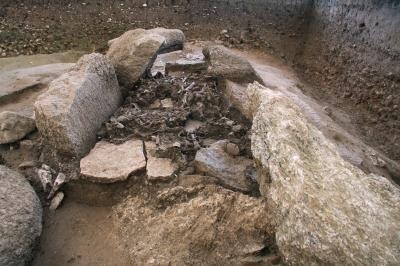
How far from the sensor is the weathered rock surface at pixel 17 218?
82.1 inches

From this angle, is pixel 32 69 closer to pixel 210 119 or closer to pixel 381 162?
pixel 210 119

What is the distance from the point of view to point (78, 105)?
2.84 metres

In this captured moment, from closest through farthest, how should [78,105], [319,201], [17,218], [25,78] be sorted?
1. [319,201]
2. [17,218]
3. [78,105]
4. [25,78]

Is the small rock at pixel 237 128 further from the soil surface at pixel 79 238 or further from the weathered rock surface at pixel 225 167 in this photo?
the soil surface at pixel 79 238

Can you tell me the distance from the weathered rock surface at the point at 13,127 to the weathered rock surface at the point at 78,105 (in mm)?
333

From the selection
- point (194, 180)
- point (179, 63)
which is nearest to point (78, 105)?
point (194, 180)

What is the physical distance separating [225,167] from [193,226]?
0.50 meters

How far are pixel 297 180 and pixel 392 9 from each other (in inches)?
146

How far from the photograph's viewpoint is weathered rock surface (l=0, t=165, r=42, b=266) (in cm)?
209

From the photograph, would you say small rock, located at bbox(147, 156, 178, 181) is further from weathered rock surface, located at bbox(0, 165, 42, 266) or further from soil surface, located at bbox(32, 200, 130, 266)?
weathered rock surface, located at bbox(0, 165, 42, 266)

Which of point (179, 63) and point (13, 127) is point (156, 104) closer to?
point (179, 63)

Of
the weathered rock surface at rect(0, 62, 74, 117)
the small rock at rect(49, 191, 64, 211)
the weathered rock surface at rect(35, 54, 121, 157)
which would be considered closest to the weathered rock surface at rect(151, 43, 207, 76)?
the weathered rock surface at rect(35, 54, 121, 157)

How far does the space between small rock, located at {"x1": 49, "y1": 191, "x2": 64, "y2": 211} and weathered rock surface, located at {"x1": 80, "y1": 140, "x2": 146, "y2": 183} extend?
0.23 metres

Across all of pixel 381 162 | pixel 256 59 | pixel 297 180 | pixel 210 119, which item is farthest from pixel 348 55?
pixel 297 180
